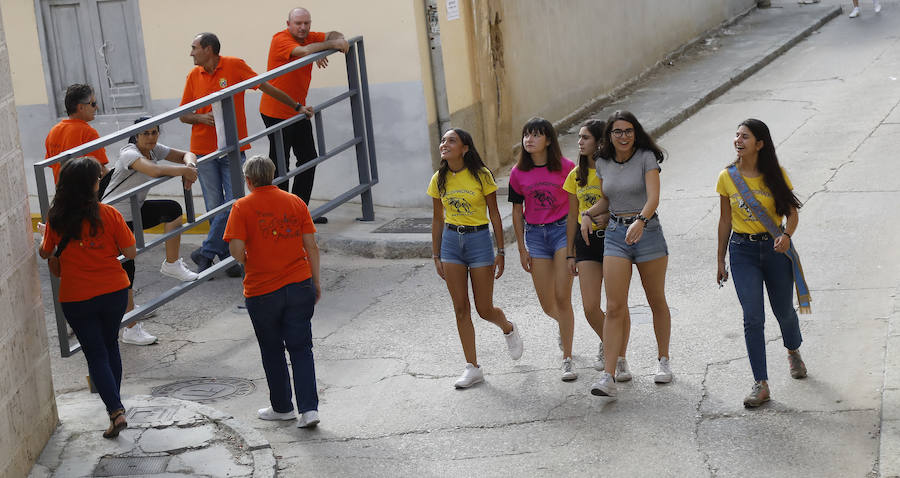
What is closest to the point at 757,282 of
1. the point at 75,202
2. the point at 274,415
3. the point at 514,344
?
the point at 514,344

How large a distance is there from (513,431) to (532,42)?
8167 millimetres

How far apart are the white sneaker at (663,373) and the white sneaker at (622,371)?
6.9 inches

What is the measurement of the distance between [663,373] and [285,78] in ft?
17.2

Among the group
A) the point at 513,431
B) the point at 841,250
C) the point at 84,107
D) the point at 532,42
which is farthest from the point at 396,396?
the point at 532,42

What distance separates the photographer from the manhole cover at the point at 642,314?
815 centimetres

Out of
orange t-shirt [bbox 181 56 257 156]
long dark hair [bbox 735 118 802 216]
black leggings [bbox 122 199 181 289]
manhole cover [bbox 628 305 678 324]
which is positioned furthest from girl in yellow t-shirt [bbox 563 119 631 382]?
orange t-shirt [bbox 181 56 257 156]

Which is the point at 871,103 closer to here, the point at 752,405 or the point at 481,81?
the point at 481,81

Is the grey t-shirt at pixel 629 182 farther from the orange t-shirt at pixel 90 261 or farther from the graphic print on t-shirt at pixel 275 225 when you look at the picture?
the orange t-shirt at pixel 90 261

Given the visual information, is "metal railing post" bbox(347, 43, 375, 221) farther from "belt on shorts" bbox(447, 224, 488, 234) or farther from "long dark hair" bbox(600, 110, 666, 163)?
"long dark hair" bbox(600, 110, 666, 163)

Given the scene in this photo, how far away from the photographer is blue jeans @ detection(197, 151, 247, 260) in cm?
934

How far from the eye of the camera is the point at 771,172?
640 centimetres

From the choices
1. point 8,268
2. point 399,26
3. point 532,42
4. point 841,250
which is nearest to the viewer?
point 8,268

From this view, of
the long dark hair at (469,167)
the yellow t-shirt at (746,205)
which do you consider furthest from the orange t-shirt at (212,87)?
the yellow t-shirt at (746,205)

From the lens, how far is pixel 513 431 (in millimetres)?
6531
